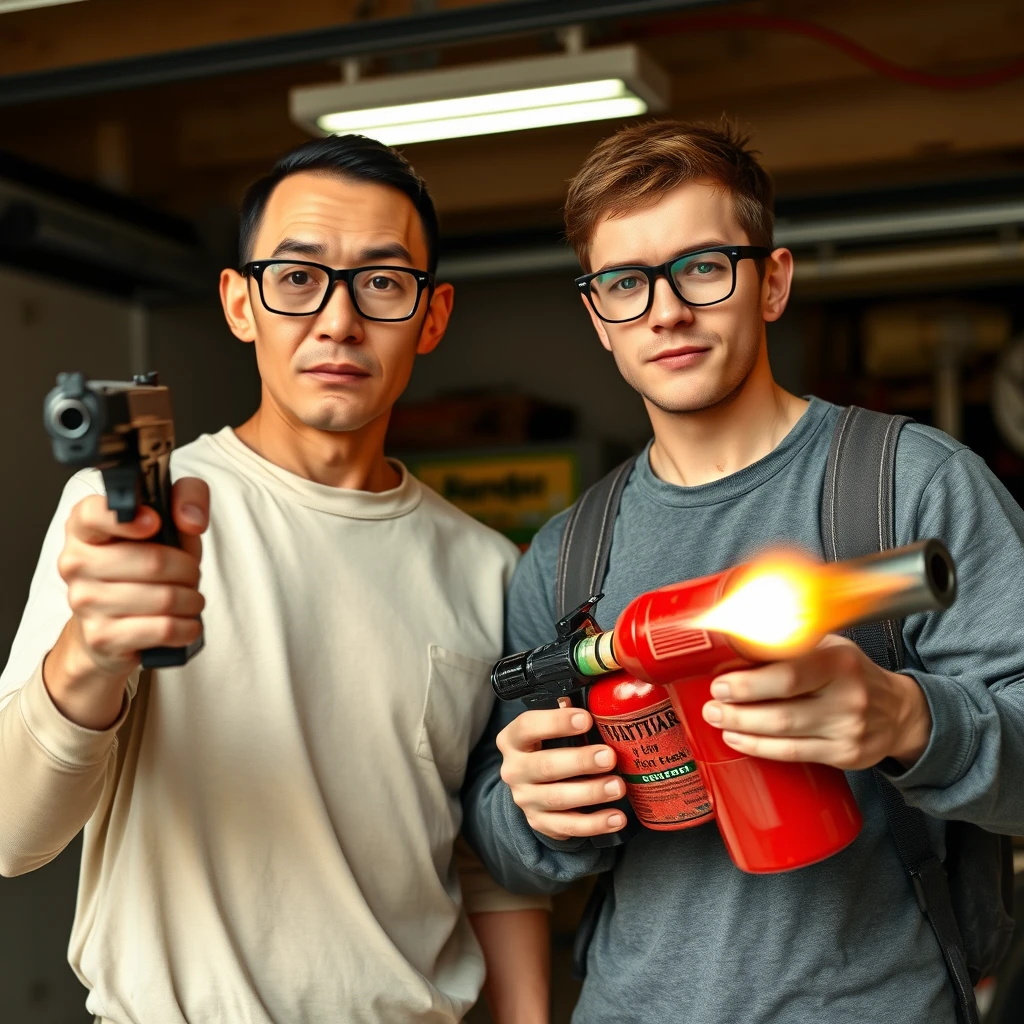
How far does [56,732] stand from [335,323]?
24.9 inches

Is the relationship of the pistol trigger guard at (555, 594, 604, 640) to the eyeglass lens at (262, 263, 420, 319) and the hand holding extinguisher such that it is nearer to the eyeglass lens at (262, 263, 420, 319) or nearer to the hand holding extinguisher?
the hand holding extinguisher

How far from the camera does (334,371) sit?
61.4 inches

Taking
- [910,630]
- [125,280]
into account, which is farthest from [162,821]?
[125,280]

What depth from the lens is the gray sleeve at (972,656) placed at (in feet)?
3.81

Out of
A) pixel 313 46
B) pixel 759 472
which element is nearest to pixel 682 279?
pixel 759 472

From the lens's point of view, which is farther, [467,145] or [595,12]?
[467,145]

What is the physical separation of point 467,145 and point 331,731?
3.16m

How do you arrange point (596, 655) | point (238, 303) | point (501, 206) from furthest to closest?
point (501, 206)
point (238, 303)
point (596, 655)

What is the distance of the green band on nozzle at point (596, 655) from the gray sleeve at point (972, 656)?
0.30 metres

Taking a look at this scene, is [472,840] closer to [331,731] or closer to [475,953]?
[475,953]

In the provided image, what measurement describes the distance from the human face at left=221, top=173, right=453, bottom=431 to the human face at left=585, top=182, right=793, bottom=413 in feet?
1.00

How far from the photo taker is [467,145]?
425 centimetres

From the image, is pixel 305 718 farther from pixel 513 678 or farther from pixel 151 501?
pixel 151 501

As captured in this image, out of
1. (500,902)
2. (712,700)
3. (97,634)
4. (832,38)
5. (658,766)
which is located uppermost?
(832,38)
